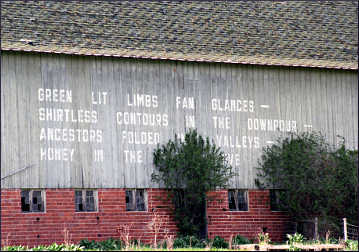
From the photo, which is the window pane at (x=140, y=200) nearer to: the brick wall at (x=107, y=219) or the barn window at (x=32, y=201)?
the brick wall at (x=107, y=219)

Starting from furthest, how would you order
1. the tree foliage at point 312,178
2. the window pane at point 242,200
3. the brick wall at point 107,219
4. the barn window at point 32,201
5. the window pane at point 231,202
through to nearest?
the window pane at point 242,200 → the window pane at point 231,202 → the tree foliage at point 312,178 → the barn window at point 32,201 → the brick wall at point 107,219

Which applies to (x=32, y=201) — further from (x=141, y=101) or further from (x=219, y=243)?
(x=219, y=243)

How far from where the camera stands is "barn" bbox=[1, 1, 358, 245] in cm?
3077

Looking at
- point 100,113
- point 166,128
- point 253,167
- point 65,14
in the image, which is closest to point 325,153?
point 253,167

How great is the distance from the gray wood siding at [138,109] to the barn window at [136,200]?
30 cm

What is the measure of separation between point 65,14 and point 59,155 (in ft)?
17.5

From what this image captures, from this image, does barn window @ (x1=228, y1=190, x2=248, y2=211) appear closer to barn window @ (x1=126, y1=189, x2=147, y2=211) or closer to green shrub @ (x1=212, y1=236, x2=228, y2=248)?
green shrub @ (x1=212, y1=236, x2=228, y2=248)

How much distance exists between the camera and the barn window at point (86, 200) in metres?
31.3

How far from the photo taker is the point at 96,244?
30344mm

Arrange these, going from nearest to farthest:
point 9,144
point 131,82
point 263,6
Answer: point 9,144 → point 131,82 → point 263,6

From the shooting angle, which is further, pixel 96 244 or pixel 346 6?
pixel 346 6

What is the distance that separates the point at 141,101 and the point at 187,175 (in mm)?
2984

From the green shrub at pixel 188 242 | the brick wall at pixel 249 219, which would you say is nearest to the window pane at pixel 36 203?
the green shrub at pixel 188 242

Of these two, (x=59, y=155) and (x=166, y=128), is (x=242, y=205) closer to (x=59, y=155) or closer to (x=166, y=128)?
(x=166, y=128)
